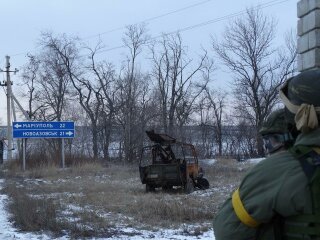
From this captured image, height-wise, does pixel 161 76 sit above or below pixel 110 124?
above

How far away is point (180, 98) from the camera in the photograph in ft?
172

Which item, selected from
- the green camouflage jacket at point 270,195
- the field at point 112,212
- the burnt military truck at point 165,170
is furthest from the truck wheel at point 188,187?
the green camouflage jacket at point 270,195

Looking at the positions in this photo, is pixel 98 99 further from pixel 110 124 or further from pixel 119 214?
pixel 119 214

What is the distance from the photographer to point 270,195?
1.99 metres

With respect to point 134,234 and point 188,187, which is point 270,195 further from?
Result: point 188,187

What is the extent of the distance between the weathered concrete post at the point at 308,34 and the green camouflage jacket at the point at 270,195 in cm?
580

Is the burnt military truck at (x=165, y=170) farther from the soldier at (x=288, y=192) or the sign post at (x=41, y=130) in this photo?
the soldier at (x=288, y=192)

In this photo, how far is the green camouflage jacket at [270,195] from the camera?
1963 mm

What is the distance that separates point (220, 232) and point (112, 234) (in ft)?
25.4

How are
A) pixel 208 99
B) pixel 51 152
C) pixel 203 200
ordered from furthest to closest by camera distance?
pixel 208 99
pixel 51 152
pixel 203 200

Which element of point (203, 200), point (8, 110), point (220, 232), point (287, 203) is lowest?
point (203, 200)

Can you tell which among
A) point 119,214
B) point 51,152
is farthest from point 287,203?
point 51,152

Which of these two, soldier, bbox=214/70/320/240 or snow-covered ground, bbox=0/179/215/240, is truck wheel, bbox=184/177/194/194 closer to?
snow-covered ground, bbox=0/179/215/240

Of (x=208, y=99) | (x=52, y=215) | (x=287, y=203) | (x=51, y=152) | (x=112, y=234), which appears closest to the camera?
(x=287, y=203)
